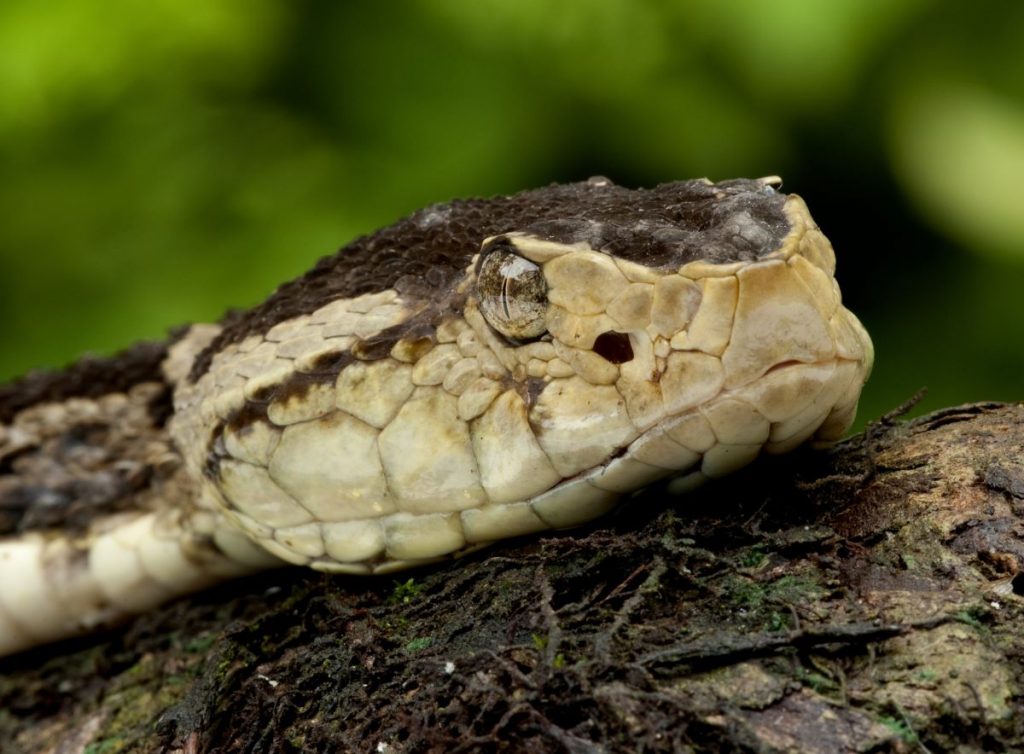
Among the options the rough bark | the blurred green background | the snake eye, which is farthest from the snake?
the blurred green background

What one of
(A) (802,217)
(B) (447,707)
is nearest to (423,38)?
(A) (802,217)

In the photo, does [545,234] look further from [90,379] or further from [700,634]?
[90,379]

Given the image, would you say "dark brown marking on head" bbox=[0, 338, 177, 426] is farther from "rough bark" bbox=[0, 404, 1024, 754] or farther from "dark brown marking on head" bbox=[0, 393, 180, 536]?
"rough bark" bbox=[0, 404, 1024, 754]

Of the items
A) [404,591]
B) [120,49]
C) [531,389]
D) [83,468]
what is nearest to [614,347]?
[531,389]

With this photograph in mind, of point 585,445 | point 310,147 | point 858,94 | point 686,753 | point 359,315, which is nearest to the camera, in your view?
point 686,753

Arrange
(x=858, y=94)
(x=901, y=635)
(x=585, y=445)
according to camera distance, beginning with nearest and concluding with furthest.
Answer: (x=901, y=635) < (x=585, y=445) < (x=858, y=94)

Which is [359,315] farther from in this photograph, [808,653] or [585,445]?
[808,653]

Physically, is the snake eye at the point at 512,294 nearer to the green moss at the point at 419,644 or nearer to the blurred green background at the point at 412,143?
the green moss at the point at 419,644

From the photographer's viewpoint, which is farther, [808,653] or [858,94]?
[858,94]
